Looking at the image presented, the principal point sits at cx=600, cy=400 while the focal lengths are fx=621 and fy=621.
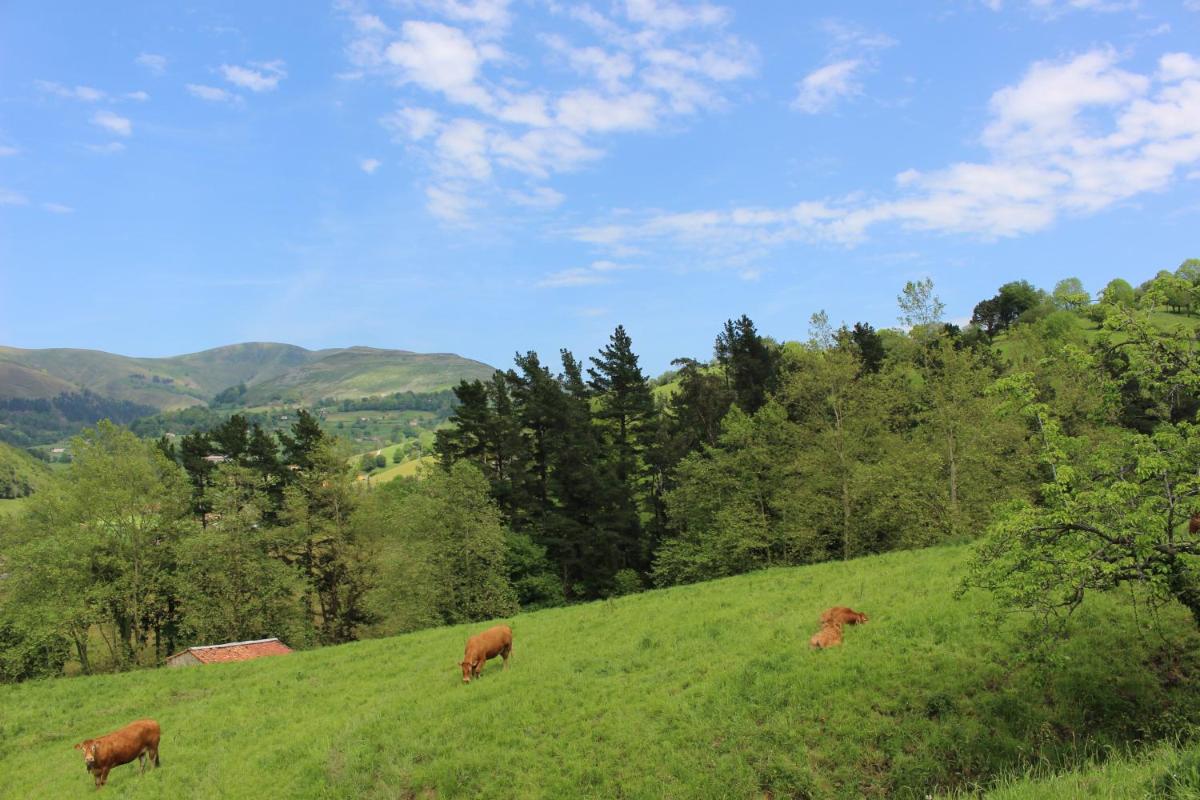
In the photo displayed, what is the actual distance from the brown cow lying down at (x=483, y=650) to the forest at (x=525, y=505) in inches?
893

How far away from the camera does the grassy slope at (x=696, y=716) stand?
1352 centimetres

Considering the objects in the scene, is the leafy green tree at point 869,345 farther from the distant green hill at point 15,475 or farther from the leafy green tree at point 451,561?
the distant green hill at point 15,475

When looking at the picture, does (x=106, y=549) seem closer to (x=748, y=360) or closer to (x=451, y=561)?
(x=451, y=561)

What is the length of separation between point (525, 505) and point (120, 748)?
3818cm

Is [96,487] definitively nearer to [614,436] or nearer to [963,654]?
[614,436]

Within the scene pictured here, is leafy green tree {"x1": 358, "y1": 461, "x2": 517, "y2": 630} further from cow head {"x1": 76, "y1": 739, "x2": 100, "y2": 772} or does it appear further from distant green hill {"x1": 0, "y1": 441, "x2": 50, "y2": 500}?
distant green hill {"x1": 0, "y1": 441, "x2": 50, "y2": 500}

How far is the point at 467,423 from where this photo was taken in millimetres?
56594

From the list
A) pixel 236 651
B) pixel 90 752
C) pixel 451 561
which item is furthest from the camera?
pixel 451 561

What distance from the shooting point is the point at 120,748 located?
18.3 meters

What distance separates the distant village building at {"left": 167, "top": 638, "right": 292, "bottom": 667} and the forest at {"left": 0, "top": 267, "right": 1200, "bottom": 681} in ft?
28.4

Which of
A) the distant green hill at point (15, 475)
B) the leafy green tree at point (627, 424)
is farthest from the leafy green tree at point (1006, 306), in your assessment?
the distant green hill at point (15, 475)

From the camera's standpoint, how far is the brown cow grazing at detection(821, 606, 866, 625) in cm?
1903

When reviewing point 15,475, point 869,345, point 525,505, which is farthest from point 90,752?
point 15,475

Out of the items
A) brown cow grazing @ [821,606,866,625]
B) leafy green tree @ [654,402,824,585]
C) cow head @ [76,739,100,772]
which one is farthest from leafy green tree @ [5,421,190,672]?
brown cow grazing @ [821,606,866,625]
